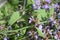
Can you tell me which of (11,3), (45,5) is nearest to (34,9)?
(45,5)

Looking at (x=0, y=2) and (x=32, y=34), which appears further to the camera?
(x=0, y=2)

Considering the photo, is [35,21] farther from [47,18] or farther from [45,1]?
[45,1]

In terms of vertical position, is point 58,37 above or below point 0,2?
below

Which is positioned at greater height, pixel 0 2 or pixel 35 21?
pixel 0 2

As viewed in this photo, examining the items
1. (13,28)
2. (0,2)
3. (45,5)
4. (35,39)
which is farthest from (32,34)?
(0,2)

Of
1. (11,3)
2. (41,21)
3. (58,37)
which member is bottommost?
(58,37)

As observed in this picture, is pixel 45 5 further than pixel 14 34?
Yes

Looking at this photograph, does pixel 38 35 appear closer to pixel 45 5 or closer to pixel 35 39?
pixel 35 39

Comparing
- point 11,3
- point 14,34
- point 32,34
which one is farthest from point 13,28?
point 11,3
